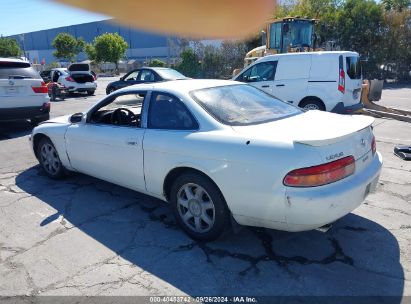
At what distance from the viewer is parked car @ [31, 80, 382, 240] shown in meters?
2.82

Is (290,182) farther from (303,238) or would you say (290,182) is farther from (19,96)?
(19,96)

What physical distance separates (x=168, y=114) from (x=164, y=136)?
260mm

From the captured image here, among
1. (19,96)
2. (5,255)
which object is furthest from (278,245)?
(19,96)

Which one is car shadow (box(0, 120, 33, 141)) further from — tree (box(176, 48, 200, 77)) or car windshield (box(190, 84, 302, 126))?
tree (box(176, 48, 200, 77))

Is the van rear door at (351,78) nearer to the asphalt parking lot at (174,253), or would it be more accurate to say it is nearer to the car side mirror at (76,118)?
the asphalt parking lot at (174,253)

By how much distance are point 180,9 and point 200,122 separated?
199 ft

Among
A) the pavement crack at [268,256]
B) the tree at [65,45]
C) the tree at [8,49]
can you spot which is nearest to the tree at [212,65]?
the pavement crack at [268,256]

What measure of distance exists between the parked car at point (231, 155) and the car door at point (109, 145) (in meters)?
0.02

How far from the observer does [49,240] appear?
3.62m

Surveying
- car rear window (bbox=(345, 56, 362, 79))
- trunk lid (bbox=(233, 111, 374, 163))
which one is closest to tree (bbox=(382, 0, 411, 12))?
car rear window (bbox=(345, 56, 362, 79))

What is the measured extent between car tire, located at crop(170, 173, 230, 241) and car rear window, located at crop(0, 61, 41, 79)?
263 inches

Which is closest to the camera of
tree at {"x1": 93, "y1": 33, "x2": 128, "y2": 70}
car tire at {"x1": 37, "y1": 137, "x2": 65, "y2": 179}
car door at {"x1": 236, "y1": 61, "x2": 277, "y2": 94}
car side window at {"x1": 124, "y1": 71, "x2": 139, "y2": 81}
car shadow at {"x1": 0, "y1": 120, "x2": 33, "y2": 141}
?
car tire at {"x1": 37, "y1": 137, "x2": 65, "y2": 179}

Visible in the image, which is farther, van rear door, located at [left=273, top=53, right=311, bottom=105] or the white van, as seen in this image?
van rear door, located at [left=273, top=53, right=311, bottom=105]

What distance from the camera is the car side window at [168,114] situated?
11.6ft
